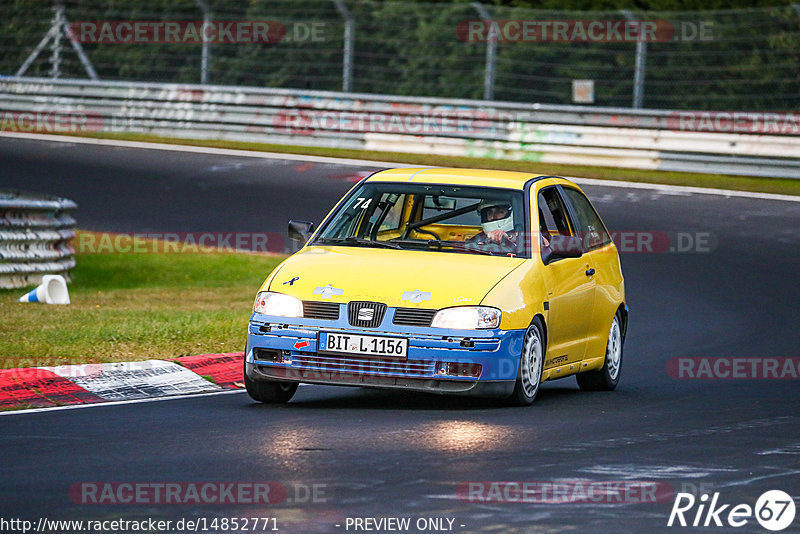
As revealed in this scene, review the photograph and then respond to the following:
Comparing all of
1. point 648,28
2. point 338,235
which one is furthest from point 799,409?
point 648,28

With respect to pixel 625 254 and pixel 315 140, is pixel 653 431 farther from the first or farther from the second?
pixel 315 140

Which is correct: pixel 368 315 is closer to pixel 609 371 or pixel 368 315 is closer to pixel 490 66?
pixel 609 371

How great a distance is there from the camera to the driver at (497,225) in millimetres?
10023

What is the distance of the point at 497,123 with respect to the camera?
2598 centimetres

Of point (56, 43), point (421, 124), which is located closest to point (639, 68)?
point (421, 124)

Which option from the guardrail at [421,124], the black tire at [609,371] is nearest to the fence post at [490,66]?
the guardrail at [421,124]

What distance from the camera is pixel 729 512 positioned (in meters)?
6.41

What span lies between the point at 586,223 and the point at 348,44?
54.7ft

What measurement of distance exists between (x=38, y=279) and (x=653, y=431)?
946 centimetres

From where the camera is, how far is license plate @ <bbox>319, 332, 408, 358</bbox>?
8.94 metres

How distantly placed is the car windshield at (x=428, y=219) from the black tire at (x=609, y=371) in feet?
4.29

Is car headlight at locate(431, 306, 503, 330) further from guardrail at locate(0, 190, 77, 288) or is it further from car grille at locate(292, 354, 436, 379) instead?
guardrail at locate(0, 190, 77, 288)

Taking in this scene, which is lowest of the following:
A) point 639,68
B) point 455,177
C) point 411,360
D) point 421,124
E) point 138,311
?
point 138,311

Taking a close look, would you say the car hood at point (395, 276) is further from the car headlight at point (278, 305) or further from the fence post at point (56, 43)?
the fence post at point (56, 43)
